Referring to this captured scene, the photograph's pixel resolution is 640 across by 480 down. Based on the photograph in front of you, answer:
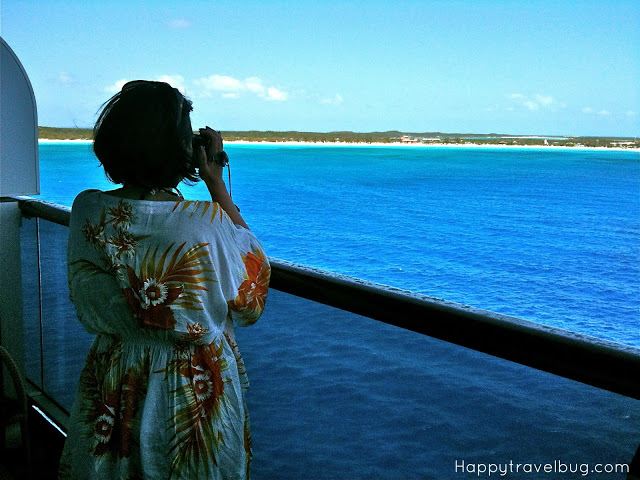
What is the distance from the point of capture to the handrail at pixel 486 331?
33.4 inches

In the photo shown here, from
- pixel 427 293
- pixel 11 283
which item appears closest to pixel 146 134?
pixel 11 283

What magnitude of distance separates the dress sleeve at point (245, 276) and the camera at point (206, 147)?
0.51 ft

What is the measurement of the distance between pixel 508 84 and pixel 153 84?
277 ft

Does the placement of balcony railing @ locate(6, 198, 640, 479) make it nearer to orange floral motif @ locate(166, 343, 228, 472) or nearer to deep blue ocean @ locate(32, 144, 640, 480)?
deep blue ocean @ locate(32, 144, 640, 480)

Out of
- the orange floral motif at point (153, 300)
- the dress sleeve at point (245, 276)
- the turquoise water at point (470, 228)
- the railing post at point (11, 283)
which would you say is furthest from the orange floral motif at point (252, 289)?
the turquoise water at point (470, 228)

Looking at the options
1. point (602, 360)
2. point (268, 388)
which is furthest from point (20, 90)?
point (602, 360)

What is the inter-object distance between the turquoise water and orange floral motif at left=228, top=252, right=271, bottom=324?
2799cm

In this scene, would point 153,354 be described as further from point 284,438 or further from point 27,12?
point 27,12

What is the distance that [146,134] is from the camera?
117 cm

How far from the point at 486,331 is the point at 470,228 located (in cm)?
5491

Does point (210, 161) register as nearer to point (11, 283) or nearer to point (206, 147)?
point (206, 147)

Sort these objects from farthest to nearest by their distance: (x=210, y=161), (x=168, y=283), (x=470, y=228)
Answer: (x=470, y=228) → (x=210, y=161) → (x=168, y=283)

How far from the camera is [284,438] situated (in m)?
1.77

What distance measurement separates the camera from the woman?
1158 millimetres
